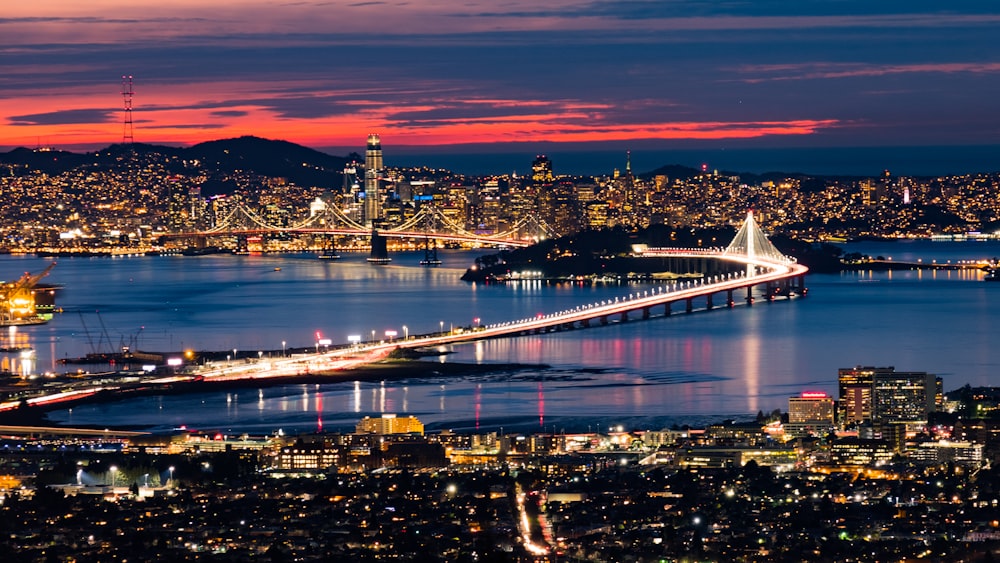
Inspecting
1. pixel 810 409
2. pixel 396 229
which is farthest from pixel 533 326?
pixel 396 229

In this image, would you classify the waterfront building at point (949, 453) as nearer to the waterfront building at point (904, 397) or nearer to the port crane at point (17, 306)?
the waterfront building at point (904, 397)

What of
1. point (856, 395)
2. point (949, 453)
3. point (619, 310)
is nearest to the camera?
point (949, 453)

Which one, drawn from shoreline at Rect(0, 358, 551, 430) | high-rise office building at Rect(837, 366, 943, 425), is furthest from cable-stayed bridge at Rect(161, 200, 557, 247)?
high-rise office building at Rect(837, 366, 943, 425)

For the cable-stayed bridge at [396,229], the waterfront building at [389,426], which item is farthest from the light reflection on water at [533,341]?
the cable-stayed bridge at [396,229]

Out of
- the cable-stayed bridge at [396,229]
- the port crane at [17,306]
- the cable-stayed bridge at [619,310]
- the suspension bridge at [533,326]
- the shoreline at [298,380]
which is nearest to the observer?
the shoreline at [298,380]

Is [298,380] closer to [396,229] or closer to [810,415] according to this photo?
[810,415]

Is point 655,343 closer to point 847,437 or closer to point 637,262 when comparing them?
point 847,437
